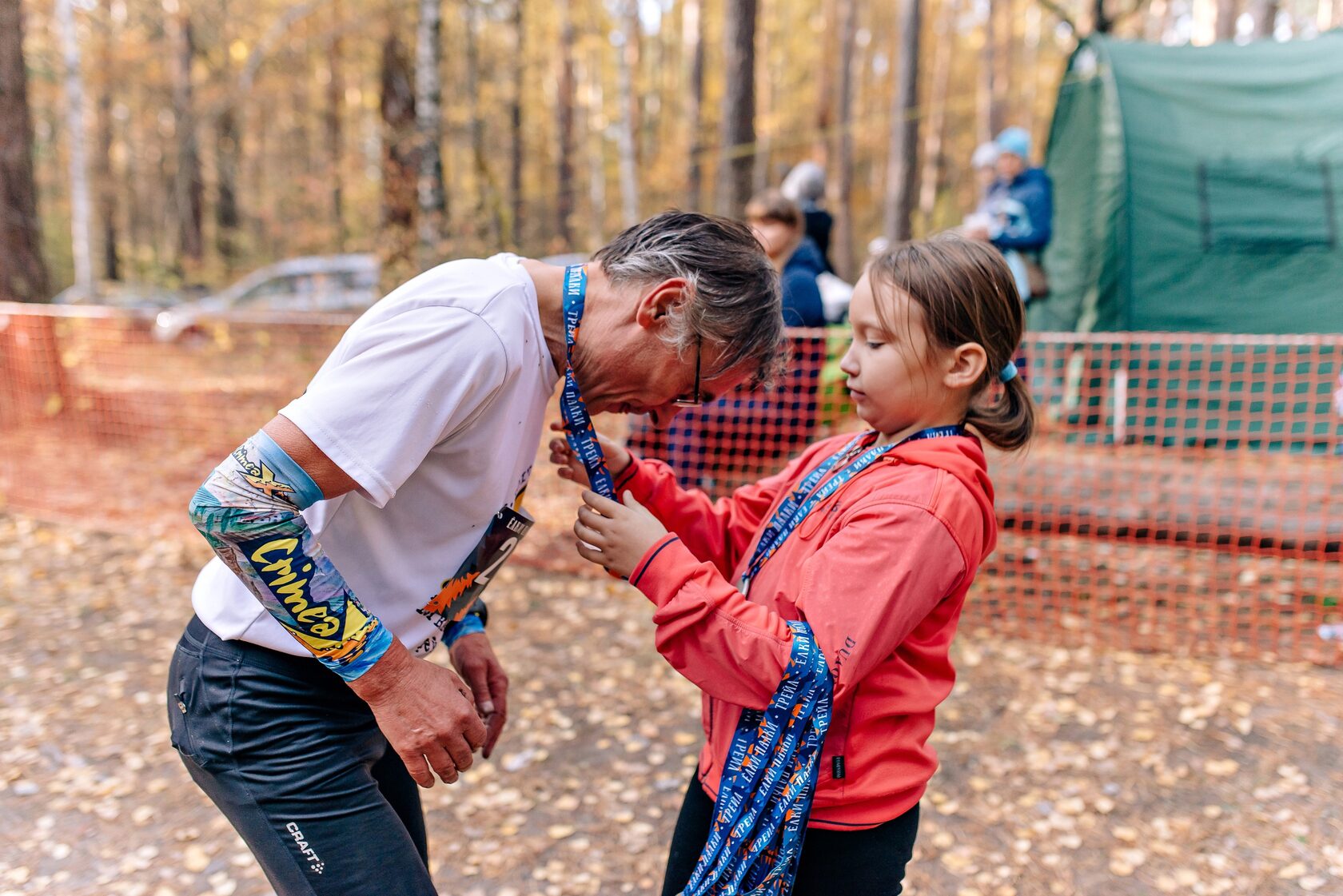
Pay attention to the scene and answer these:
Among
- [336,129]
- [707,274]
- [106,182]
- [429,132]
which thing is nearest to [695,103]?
[429,132]

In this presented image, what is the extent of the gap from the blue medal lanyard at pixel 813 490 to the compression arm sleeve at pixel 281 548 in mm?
712

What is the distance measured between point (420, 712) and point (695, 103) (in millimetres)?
16768

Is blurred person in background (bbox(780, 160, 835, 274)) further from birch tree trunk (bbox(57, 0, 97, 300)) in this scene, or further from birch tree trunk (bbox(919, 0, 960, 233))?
birch tree trunk (bbox(919, 0, 960, 233))

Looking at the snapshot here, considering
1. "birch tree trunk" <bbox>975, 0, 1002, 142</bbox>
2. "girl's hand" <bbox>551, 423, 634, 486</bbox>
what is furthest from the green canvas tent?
"birch tree trunk" <bbox>975, 0, 1002, 142</bbox>

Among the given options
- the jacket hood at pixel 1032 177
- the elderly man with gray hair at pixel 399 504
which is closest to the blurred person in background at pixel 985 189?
the jacket hood at pixel 1032 177

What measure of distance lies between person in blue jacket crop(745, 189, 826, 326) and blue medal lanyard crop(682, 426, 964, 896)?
3.49m

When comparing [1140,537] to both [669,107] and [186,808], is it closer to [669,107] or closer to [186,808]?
[186,808]

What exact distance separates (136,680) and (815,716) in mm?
3839

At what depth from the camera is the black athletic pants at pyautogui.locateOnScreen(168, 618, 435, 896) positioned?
59.1 inches

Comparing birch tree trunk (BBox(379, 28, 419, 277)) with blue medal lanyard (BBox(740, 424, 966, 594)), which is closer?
blue medal lanyard (BBox(740, 424, 966, 594))

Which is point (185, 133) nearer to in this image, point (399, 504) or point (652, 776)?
point (652, 776)

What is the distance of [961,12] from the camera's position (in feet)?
98.5

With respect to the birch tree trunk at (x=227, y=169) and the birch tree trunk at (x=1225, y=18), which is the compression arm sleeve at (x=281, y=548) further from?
the birch tree trunk at (x=227, y=169)

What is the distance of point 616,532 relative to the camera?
4.98 ft
